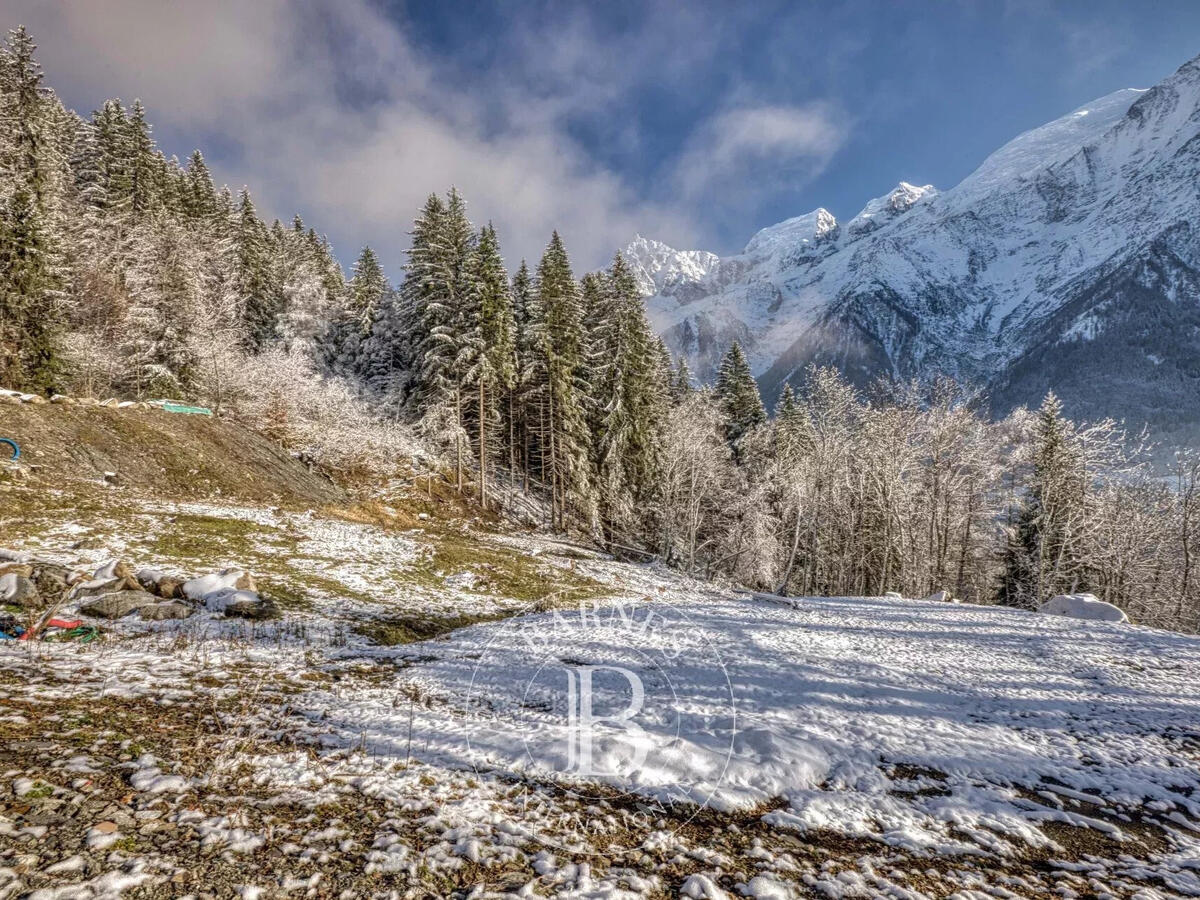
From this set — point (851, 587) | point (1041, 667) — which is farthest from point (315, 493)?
point (851, 587)

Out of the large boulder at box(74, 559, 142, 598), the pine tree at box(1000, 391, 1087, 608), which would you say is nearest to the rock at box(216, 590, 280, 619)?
the large boulder at box(74, 559, 142, 598)

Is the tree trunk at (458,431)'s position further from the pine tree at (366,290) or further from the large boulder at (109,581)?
the large boulder at (109,581)

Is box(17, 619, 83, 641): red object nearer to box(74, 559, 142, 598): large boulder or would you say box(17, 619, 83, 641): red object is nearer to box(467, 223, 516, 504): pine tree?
box(74, 559, 142, 598): large boulder

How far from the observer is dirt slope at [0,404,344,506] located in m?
18.7

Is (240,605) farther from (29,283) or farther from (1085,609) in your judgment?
(29,283)

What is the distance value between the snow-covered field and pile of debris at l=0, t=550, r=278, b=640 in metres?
0.77

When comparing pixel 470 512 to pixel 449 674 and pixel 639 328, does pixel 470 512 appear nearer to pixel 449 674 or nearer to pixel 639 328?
pixel 639 328

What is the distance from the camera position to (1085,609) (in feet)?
60.6

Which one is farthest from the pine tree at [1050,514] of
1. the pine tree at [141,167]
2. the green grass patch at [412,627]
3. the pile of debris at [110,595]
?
the pine tree at [141,167]

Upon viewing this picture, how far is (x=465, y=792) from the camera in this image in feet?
15.3

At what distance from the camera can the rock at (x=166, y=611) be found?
30.5 ft
